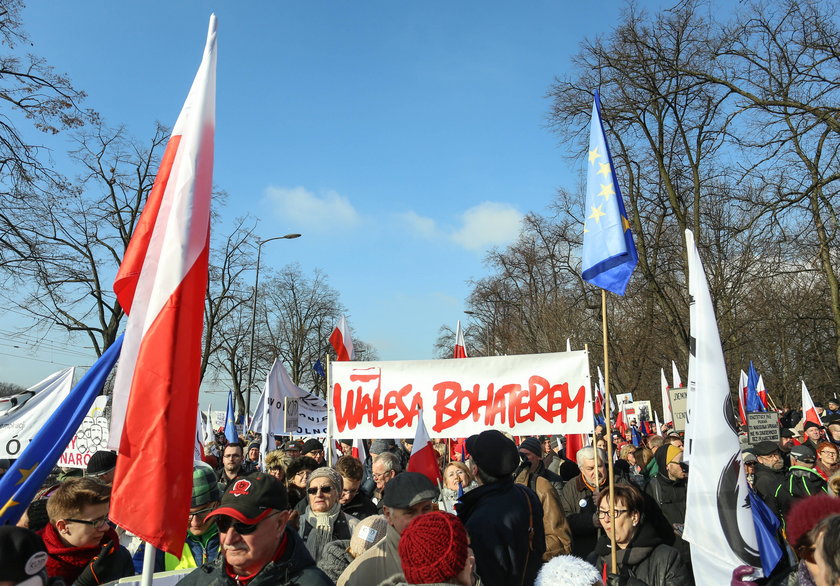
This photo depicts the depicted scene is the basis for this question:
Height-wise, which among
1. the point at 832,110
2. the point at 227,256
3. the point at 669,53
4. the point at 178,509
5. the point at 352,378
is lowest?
the point at 178,509

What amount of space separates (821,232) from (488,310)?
38617 mm

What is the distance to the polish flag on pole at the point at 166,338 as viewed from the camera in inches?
108

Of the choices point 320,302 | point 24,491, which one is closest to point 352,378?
point 24,491

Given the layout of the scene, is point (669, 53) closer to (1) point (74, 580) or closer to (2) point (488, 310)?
(1) point (74, 580)

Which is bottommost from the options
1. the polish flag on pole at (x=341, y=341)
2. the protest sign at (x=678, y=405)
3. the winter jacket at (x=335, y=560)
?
the winter jacket at (x=335, y=560)

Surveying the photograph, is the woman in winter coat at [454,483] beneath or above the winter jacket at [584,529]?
above

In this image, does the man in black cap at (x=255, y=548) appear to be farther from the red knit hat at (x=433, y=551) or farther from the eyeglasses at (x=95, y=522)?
the eyeglasses at (x=95, y=522)

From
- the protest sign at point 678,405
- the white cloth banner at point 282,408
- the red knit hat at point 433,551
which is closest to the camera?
the red knit hat at point 433,551

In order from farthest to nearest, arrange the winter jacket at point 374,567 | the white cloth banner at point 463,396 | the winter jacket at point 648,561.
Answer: the white cloth banner at point 463,396, the winter jacket at point 648,561, the winter jacket at point 374,567

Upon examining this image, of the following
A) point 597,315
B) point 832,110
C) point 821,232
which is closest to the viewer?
point 832,110

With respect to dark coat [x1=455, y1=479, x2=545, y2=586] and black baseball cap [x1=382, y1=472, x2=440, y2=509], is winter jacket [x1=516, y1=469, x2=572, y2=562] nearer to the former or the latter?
dark coat [x1=455, y1=479, x2=545, y2=586]

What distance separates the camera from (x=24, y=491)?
3588 mm

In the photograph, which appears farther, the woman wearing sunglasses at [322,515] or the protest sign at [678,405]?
the protest sign at [678,405]

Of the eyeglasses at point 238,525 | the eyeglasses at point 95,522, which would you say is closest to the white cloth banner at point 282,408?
the eyeglasses at point 95,522
